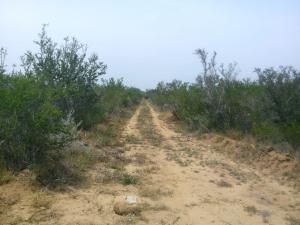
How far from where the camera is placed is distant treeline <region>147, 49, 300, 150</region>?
15.3 m

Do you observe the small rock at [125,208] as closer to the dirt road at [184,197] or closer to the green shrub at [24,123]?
the dirt road at [184,197]

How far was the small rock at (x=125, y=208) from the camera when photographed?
24.2ft

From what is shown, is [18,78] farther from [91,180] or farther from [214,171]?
[214,171]

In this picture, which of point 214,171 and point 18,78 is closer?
point 18,78

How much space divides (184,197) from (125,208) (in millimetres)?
1820

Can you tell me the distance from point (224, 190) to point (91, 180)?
10.1ft

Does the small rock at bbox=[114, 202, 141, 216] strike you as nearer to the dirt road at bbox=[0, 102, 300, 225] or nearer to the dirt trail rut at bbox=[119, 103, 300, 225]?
the dirt road at bbox=[0, 102, 300, 225]

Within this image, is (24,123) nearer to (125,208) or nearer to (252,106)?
(125,208)

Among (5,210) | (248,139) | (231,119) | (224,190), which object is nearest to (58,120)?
(5,210)

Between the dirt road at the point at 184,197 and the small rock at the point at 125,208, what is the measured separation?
94 millimetres

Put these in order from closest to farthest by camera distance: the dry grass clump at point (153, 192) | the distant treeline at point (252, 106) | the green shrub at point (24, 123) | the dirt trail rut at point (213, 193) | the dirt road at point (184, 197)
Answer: the dirt road at point (184, 197) → the dirt trail rut at point (213, 193) → the dry grass clump at point (153, 192) → the green shrub at point (24, 123) → the distant treeline at point (252, 106)

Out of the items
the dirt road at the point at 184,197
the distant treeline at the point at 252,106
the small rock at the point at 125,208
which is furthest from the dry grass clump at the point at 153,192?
the distant treeline at the point at 252,106

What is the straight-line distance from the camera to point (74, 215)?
23.7ft

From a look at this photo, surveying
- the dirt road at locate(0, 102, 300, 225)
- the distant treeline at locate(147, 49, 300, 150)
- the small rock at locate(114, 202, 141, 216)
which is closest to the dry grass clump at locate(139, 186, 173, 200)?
the dirt road at locate(0, 102, 300, 225)
